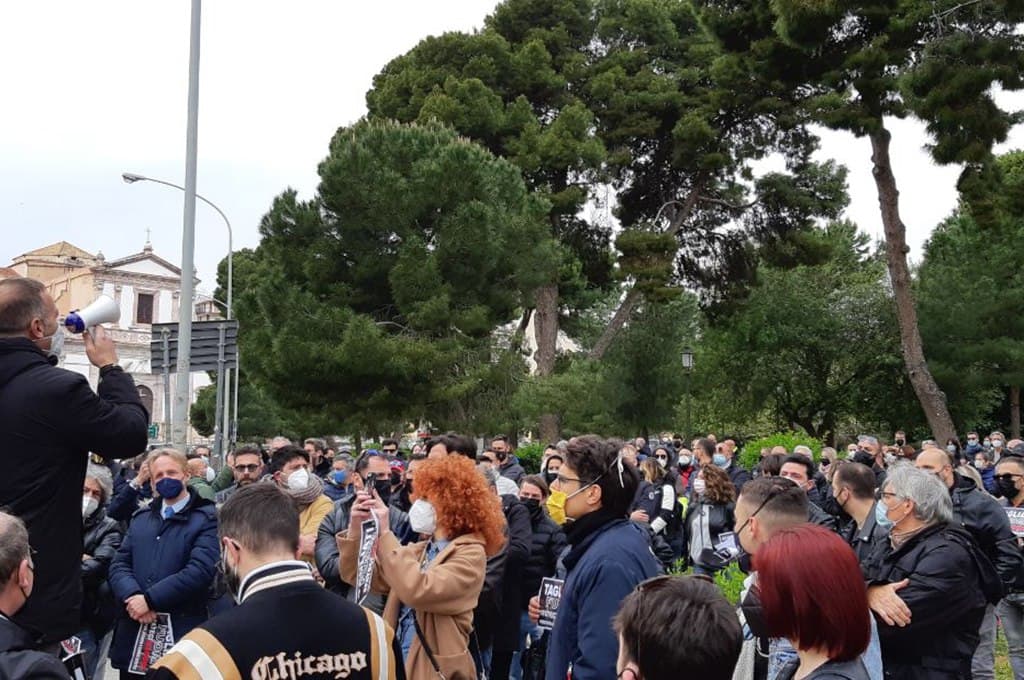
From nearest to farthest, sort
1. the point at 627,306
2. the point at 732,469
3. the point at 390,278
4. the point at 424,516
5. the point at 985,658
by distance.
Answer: the point at 424,516 < the point at 985,658 < the point at 732,469 < the point at 390,278 < the point at 627,306

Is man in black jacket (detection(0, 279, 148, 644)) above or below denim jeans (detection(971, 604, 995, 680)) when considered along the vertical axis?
above

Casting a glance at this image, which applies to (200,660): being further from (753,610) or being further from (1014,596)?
(1014,596)

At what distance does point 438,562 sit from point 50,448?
5.39 ft

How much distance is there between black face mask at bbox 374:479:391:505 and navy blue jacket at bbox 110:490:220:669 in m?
2.03

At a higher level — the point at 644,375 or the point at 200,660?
the point at 644,375

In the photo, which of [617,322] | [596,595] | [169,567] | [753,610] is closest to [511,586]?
[169,567]

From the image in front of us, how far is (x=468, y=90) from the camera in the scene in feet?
96.5

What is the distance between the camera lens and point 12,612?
2.83 meters

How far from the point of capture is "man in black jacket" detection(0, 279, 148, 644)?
341 cm

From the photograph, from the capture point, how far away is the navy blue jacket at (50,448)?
3410mm

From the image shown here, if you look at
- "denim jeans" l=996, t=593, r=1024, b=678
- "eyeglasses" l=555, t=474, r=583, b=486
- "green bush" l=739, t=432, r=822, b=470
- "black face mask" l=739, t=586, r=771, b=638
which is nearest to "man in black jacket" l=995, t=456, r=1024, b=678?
"denim jeans" l=996, t=593, r=1024, b=678

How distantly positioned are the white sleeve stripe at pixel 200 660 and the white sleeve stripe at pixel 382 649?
495 mm

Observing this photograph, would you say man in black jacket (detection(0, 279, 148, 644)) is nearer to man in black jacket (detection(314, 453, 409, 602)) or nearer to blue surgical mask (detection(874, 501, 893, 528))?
man in black jacket (detection(314, 453, 409, 602))

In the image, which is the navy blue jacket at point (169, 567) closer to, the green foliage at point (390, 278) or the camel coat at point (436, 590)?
the camel coat at point (436, 590)
